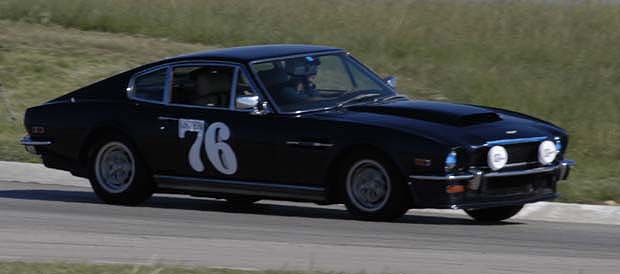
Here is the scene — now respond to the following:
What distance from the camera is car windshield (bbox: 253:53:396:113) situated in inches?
417

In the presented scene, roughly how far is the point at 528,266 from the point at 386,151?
6.62 feet

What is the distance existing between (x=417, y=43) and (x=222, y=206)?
9207mm

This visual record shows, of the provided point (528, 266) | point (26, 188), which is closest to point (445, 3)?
point (26, 188)

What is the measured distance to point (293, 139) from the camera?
10.3 m

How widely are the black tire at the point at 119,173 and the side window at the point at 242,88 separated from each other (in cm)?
117

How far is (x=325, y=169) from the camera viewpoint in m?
10.1

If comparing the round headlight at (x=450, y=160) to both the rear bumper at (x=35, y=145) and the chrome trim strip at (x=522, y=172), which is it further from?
the rear bumper at (x=35, y=145)

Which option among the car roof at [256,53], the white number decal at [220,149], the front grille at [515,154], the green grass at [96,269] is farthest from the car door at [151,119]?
the green grass at [96,269]

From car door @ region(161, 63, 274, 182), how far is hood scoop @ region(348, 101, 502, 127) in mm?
855

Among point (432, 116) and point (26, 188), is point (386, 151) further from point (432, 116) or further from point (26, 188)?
point (26, 188)

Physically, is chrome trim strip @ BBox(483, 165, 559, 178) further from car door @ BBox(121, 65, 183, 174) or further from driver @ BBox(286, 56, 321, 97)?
car door @ BBox(121, 65, 183, 174)

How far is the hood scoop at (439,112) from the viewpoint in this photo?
984 cm

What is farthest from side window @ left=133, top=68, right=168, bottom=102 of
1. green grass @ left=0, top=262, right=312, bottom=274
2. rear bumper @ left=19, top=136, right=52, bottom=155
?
green grass @ left=0, top=262, right=312, bottom=274

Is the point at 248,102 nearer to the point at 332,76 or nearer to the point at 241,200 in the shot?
the point at 332,76
